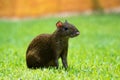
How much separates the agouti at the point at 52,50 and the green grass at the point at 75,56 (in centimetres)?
22

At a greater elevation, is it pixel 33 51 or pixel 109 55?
pixel 33 51

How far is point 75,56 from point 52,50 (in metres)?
2.87

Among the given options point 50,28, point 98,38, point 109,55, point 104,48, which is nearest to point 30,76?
point 109,55

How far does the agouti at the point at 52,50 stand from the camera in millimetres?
8617

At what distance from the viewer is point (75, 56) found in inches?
452

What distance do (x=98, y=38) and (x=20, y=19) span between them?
9.88 metres

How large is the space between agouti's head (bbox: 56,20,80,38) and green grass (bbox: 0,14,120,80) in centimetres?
66

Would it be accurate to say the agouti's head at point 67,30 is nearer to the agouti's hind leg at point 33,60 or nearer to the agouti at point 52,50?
the agouti at point 52,50

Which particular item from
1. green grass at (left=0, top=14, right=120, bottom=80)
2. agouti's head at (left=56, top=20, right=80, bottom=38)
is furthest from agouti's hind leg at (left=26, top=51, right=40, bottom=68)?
agouti's head at (left=56, top=20, right=80, bottom=38)

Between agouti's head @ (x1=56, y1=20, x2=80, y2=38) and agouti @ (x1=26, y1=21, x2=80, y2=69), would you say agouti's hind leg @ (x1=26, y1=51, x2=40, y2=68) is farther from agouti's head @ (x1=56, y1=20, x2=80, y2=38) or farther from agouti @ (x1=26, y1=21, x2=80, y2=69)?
agouti's head @ (x1=56, y1=20, x2=80, y2=38)

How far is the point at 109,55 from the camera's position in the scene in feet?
39.0

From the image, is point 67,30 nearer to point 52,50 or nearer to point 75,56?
point 52,50

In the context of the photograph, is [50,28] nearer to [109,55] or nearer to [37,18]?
[37,18]

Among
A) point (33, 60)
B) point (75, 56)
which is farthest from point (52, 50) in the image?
point (75, 56)
